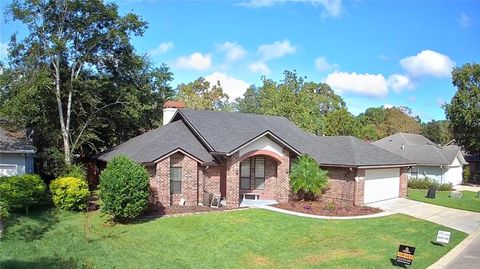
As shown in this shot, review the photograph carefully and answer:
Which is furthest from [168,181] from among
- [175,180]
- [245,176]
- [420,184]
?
[420,184]

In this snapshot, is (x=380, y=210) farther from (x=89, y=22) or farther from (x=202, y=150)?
(x=89, y=22)

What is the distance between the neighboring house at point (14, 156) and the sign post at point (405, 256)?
61.6 feet

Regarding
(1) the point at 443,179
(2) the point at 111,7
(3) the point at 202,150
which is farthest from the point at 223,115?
(1) the point at 443,179

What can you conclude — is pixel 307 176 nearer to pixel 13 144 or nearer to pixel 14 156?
pixel 14 156

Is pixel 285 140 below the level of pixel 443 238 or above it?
above

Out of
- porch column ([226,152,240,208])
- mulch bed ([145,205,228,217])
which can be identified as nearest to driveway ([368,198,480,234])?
porch column ([226,152,240,208])

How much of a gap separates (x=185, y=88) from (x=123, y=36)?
2010 inches

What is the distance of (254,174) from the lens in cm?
2466

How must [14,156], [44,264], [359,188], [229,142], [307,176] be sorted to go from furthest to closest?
[359,188] → [229,142] → [307,176] → [14,156] → [44,264]

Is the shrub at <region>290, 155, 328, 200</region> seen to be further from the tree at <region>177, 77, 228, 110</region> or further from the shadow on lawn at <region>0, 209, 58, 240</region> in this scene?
the tree at <region>177, 77, 228, 110</region>

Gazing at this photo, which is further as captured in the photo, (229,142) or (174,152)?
(229,142)

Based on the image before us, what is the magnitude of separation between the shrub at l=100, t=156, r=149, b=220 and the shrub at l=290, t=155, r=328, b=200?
29.0ft

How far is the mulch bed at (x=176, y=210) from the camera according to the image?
62.6 feet

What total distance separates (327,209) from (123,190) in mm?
10549
